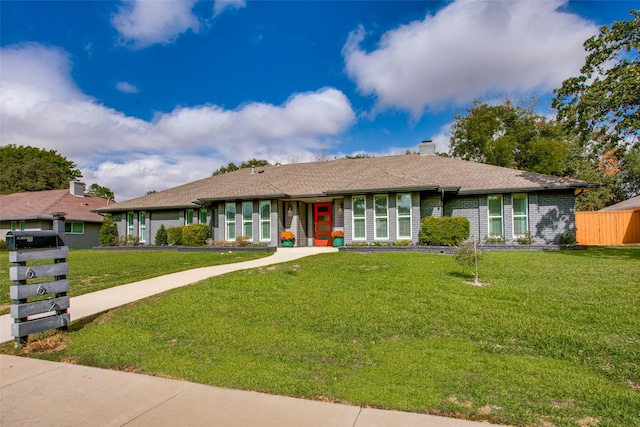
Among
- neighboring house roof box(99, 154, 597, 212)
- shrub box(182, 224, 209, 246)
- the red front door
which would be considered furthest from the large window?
the red front door

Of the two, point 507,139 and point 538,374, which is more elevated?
point 507,139

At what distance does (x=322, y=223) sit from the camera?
20.1m

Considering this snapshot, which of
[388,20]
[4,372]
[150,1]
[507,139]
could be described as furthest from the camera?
[507,139]

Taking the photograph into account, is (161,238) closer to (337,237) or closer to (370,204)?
(337,237)

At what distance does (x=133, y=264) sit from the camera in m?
14.5

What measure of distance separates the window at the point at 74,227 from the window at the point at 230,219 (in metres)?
16.0

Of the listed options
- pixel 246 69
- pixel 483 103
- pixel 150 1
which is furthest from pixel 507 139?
pixel 150 1

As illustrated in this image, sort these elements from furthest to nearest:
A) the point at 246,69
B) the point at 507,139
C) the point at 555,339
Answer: the point at 507,139
the point at 246,69
the point at 555,339

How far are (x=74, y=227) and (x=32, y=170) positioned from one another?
2802cm

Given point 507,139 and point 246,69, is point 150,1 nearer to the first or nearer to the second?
point 246,69

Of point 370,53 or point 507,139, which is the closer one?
point 370,53

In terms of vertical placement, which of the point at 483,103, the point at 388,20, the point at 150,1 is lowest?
the point at 150,1

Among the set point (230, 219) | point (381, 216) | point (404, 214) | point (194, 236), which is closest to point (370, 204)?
point (381, 216)

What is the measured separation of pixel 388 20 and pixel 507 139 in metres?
23.8
